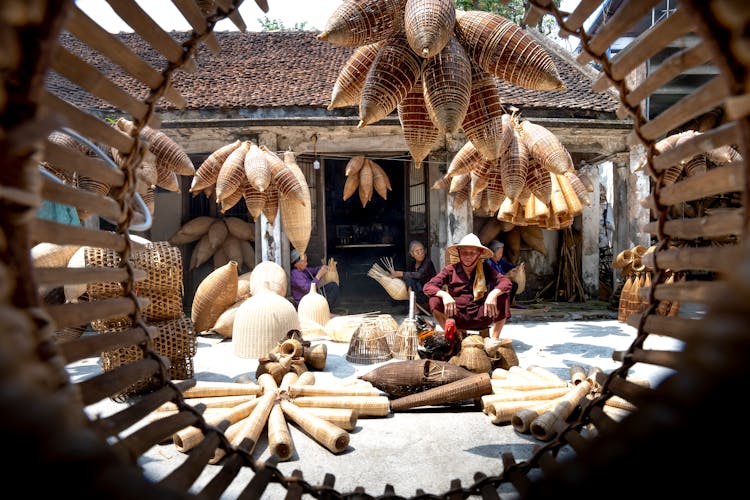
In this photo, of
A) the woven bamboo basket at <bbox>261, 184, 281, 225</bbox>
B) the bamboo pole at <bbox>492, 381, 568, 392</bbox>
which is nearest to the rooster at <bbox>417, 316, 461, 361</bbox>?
the bamboo pole at <bbox>492, 381, 568, 392</bbox>

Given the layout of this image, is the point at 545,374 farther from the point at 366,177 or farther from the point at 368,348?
the point at 366,177

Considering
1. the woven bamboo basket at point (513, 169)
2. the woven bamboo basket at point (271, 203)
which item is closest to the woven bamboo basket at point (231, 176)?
the woven bamboo basket at point (271, 203)

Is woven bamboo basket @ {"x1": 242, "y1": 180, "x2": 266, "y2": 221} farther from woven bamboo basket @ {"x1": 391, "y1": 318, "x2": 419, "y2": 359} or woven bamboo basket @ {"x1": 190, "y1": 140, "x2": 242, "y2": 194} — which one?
woven bamboo basket @ {"x1": 391, "y1": 318, "x2": 419, "y2": 359}

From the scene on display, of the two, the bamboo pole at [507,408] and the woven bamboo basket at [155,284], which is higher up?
the woven bamboo basket at [155,284]

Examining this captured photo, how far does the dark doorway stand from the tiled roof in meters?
2.27

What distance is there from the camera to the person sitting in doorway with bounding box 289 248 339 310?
22.4ft

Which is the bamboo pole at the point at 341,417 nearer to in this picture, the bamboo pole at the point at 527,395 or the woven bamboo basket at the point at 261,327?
the bamboo pole at the point at 527,395

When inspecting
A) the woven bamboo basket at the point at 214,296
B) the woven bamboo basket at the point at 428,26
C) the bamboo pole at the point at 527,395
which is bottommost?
the bamboo pole at the point at 527,395

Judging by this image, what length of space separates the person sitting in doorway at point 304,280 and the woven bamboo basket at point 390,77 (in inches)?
193

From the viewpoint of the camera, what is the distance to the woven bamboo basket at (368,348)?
4449mm

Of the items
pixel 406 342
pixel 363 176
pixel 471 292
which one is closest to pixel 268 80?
pixel 363 176

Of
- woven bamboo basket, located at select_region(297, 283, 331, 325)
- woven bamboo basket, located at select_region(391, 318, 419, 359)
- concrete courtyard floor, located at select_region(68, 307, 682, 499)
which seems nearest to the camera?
concrete courtyard floor, located at select_region(68, 307, 682, 499)

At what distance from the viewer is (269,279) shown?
6.05m

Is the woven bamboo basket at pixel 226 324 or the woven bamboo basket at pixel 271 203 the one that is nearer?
the woven bamboo basket at pixel 271 203
